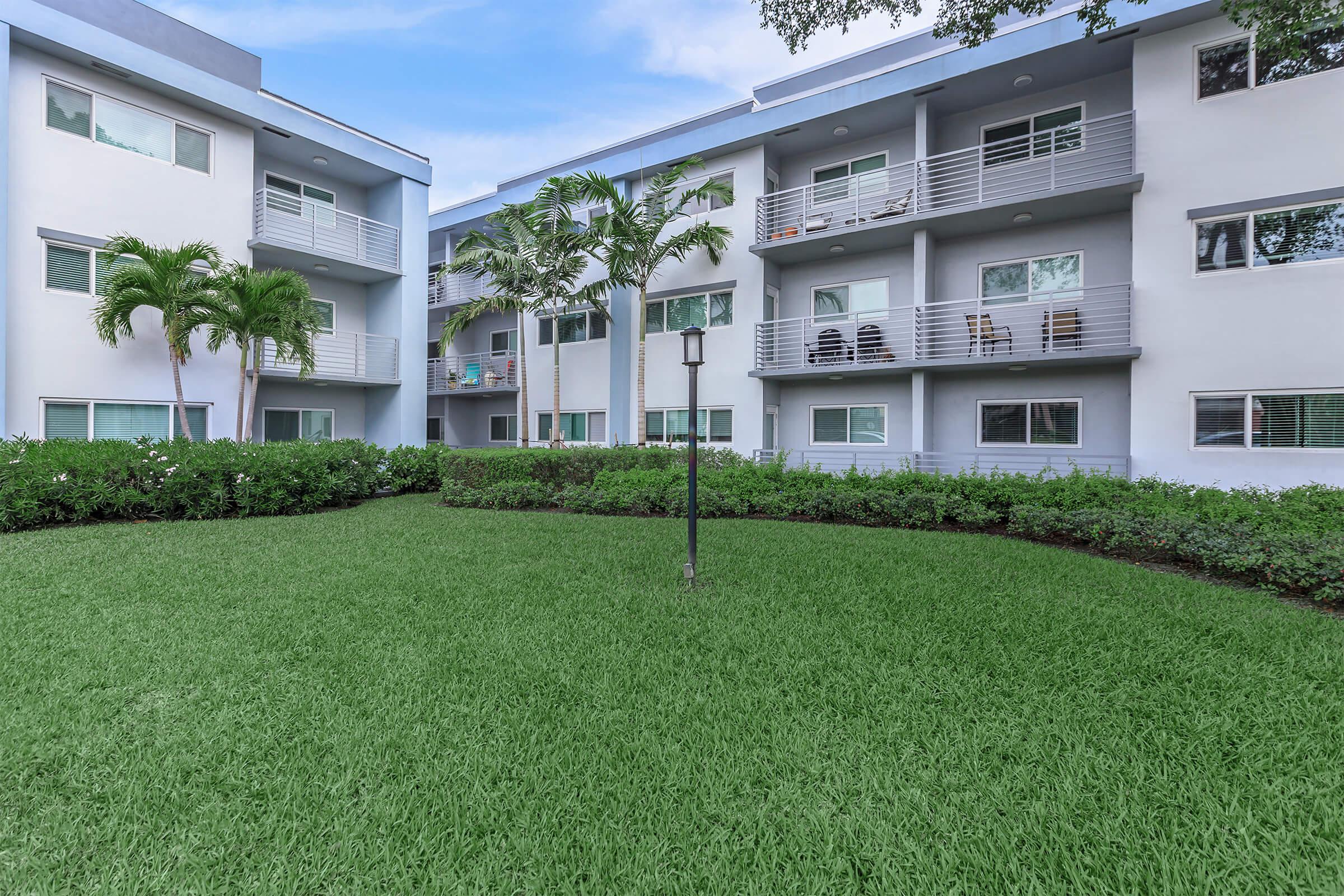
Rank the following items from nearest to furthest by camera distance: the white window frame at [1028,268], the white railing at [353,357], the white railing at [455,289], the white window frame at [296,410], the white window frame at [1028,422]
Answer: the white window frame at [1028,422]
the white window frame at [1028,268]
the white window frame at [296,410]
the white railing at [353,357]
the white railing at [455,289]

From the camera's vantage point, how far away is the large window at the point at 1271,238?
31.5 feet

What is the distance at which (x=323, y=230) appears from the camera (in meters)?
15.4

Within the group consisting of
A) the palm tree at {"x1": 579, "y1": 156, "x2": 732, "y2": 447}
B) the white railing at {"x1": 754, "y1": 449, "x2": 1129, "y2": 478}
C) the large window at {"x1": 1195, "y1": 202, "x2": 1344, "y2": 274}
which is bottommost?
the white railing at {"x1": 754, "y1": 449, "x2": 1129, "y2": 478}

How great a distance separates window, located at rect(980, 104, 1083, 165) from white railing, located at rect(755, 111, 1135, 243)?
25 mm

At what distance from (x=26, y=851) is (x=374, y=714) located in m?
1.23

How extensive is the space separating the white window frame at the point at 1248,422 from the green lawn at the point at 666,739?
21.6 ft

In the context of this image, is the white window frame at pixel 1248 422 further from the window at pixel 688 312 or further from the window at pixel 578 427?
the window at pixel 578 427

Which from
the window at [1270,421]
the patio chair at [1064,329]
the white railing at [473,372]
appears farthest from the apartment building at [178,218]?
the window at [1270,421]

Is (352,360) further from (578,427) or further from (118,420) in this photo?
(578,427)

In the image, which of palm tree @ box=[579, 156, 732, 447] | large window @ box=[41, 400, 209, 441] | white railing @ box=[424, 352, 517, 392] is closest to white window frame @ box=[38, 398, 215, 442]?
large window @ box=[41, 400, 209, 441]

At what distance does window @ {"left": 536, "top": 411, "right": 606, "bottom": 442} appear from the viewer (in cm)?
1800

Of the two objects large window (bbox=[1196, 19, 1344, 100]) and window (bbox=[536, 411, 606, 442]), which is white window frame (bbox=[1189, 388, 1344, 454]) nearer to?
large window (bbox=[1196, 19, 1344, 100])

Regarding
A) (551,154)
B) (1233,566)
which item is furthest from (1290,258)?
(551,154)

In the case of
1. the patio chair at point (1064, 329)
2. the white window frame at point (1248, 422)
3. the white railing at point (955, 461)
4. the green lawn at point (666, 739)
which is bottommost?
the green lawn at point (666, 739)
